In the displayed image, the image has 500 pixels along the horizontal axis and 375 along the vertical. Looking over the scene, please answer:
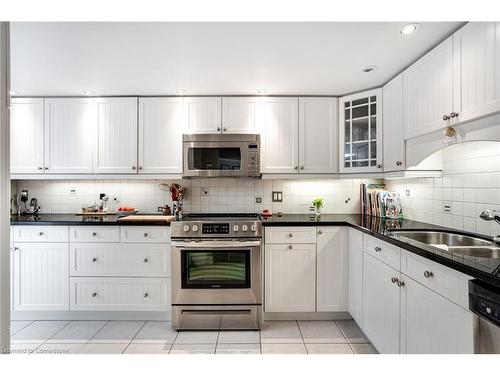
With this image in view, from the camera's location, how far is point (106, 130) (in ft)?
9.54

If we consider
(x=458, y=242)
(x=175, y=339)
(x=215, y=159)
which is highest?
(x=215, y=159)

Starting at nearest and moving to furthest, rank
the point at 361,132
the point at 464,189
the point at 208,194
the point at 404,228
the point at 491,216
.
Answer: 1. the point at 491,216
2. the point at 464,189
3. the point at 404,228
4. the point at 361,132
5. the point at 208,194

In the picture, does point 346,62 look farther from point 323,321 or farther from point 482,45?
point 323,321

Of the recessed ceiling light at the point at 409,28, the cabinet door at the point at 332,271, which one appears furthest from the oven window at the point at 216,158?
the recessed ceiling light at the point at 409,28

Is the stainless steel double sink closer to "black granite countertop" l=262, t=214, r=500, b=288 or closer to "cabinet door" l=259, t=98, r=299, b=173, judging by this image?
"black granite countertop" l=262, t=214, r=500, b=288

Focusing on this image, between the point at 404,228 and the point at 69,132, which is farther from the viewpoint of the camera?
the point at 69,132

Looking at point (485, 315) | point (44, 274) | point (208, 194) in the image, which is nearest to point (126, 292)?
point (44, 274)

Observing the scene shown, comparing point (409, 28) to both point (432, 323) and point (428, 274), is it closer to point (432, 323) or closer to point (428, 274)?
point (428, 274)

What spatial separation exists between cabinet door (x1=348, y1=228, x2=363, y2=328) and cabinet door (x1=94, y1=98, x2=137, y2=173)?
223cm

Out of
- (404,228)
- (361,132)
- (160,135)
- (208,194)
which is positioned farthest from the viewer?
(208,194)

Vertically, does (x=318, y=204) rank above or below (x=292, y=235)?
above

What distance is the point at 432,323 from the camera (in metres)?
1.37

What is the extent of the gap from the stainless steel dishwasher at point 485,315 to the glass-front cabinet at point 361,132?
1.66m

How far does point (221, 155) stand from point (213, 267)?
3.57 ft
